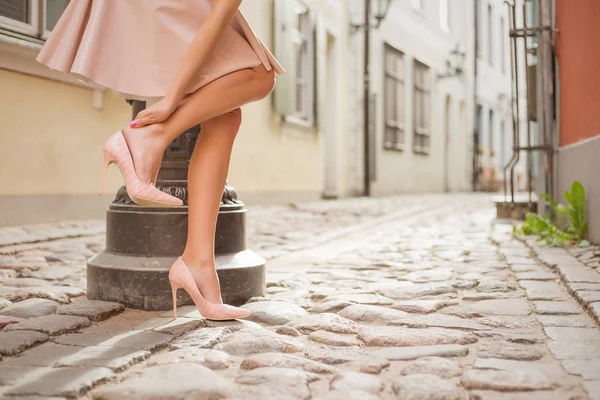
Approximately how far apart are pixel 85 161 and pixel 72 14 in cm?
382

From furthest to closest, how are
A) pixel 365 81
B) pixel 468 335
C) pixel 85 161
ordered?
pixel 365 81 < pixel 85 161 < pixel 468 335

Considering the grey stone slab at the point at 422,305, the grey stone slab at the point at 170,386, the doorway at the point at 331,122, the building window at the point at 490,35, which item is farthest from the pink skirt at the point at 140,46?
the building window at the point at 490,35

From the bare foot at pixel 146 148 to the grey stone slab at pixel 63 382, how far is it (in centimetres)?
62

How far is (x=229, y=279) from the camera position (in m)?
2.75

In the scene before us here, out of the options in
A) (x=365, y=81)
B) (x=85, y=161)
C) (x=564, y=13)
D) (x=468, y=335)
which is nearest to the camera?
(x=468, y=335)

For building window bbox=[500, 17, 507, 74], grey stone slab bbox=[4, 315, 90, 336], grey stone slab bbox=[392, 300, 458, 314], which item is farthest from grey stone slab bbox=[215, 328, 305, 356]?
building window bbox=[500, 17, 507, 74]

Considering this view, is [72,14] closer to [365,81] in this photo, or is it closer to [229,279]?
[229,279]

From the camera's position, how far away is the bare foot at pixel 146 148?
2.18 meters

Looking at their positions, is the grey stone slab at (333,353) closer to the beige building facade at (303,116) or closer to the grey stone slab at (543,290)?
the grey stone slab at (543,290)

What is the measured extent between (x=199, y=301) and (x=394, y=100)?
13.1 meters

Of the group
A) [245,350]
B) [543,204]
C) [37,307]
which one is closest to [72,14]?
[37,307]

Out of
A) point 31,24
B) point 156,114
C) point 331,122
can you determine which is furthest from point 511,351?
point 331,122

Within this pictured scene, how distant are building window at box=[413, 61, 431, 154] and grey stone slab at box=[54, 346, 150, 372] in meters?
14.6

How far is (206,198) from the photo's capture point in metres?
2.40
